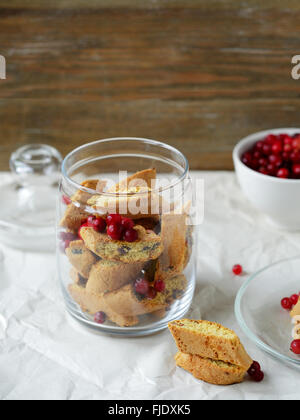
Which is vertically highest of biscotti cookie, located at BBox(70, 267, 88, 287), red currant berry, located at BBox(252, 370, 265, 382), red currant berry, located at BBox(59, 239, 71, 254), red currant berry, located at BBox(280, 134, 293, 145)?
red currant berry, located at BBox(280, 134, 293, 145)

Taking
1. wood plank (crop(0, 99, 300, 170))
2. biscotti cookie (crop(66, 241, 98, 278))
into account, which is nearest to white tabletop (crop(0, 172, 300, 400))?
biscotti cookie (crop(66, 241, 98, 278))

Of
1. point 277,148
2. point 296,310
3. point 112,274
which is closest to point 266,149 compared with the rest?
point 277,148

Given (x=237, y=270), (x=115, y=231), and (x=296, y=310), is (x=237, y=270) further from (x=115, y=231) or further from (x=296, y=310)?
(x=115, y=231)

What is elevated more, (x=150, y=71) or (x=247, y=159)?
(x=150, y=71)

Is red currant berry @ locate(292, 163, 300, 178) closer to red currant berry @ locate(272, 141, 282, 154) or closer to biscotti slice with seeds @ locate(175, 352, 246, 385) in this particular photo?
red currant berry @ locate(272, 141, 282, 154)

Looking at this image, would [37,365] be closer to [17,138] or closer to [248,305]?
[248,305]

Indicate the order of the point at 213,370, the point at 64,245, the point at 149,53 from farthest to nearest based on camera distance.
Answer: the point at 149,53, the point at 64,245, the point at 213,370
